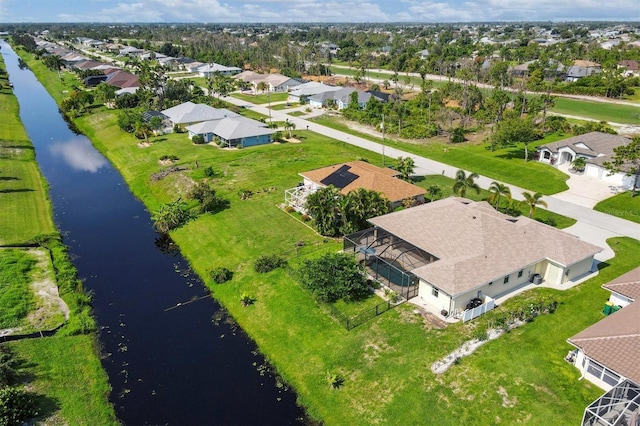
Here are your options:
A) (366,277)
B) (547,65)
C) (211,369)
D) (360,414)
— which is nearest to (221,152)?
(366,277)

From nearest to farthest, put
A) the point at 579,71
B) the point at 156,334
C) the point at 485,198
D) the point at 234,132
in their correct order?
the point at 156,334 → the point at 485,198 → the point at 234,132 → the point at 579,71

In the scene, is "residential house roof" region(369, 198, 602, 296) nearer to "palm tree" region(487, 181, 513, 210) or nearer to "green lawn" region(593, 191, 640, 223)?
"palm tree" region(487, 181, 513, 210)

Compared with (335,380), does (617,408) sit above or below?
above

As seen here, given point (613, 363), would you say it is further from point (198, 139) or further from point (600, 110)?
point (600, 110)

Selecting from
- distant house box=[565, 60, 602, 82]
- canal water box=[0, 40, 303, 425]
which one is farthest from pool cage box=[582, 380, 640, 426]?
distant house box=[565, 60, 602, 82]

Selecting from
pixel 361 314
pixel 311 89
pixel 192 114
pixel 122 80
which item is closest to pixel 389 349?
pixel 361 314
